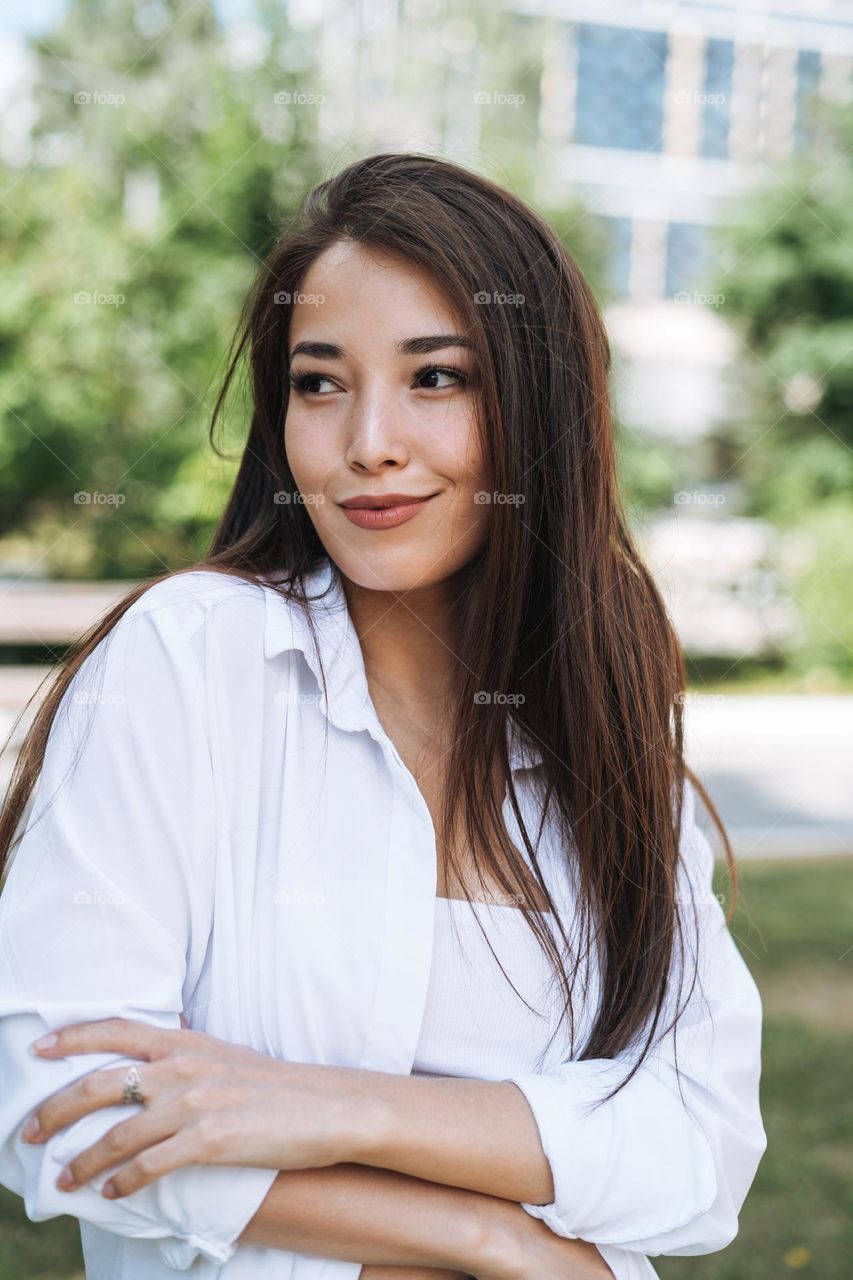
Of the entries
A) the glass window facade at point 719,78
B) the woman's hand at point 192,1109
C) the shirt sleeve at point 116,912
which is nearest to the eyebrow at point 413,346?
the shirt sleeve at point 116,912

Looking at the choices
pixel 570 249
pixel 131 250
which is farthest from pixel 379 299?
pixel 131 250

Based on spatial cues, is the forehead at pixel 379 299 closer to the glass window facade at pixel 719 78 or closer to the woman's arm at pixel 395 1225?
the woman's arm at pixel 395 1225

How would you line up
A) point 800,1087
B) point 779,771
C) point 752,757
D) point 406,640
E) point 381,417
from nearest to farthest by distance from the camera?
1. point 381,417
2. point 406,640
3. point 800,1087
4. point 779,771
5. point 752,757

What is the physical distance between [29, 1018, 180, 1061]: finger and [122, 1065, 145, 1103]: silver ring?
27mm

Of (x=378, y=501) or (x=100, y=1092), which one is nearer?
(x=100, y=1092)

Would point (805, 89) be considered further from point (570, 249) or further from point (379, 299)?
point (379, 299)

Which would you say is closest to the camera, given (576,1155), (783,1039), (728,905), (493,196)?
(576,1155)

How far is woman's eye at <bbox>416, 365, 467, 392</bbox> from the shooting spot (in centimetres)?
159

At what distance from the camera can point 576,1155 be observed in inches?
56.2

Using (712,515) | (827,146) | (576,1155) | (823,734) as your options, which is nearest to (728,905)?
(576,1155)

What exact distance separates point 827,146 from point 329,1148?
53.7 ft

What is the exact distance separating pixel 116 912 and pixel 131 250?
1105 cm

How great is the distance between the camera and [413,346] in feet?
5.18

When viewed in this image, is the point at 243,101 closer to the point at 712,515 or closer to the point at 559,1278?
the point at 712,515
